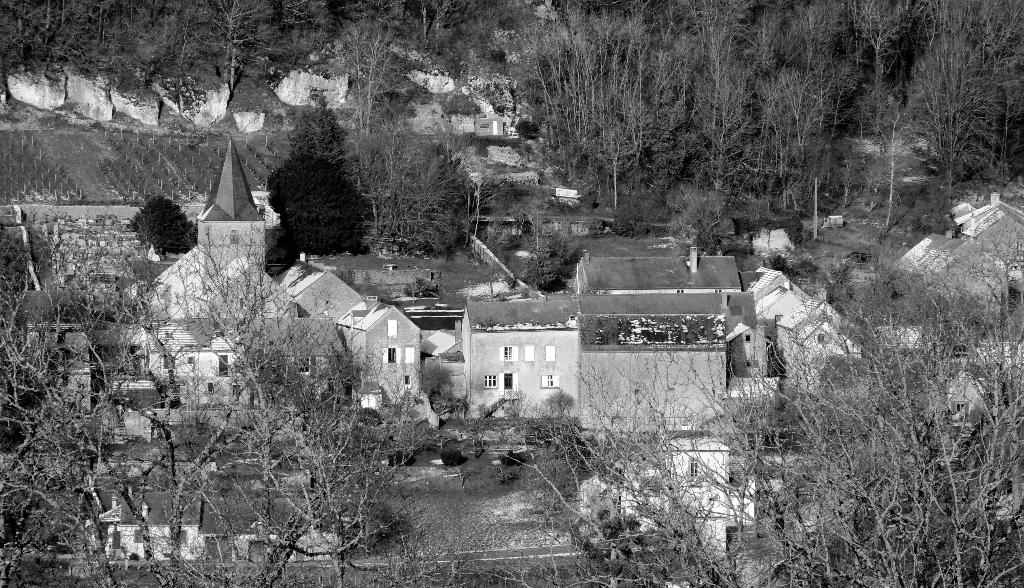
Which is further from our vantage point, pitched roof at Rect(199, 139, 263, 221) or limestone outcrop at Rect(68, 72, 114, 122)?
limestone outcrop at Rect(68, 72, 114, 122)

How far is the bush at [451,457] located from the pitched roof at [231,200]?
1408 centimetres

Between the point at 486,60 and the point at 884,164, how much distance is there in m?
15.7

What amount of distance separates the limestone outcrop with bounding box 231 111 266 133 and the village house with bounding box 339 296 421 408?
22.3m

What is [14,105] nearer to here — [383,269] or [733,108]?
[383,269]

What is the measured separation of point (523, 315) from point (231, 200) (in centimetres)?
1122

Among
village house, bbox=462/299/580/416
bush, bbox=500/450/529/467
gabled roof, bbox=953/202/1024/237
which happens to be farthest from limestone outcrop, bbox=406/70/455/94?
bush, bbox=500/450/529/467

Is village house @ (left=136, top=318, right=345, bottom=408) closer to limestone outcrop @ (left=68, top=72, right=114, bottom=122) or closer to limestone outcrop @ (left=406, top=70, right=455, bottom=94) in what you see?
limestone outcrop @ (left=68, top=72, right=114, bottom=122)

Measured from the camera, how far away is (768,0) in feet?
209

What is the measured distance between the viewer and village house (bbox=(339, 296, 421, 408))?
32.7 meters

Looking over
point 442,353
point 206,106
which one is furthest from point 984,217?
point 206,106

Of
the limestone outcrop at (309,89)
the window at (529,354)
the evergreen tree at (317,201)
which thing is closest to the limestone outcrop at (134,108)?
the limestone outcrop at (309,89)

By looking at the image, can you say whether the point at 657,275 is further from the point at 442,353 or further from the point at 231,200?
the point at 231,200

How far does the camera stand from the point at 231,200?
136ft

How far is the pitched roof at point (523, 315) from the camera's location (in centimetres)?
3356
